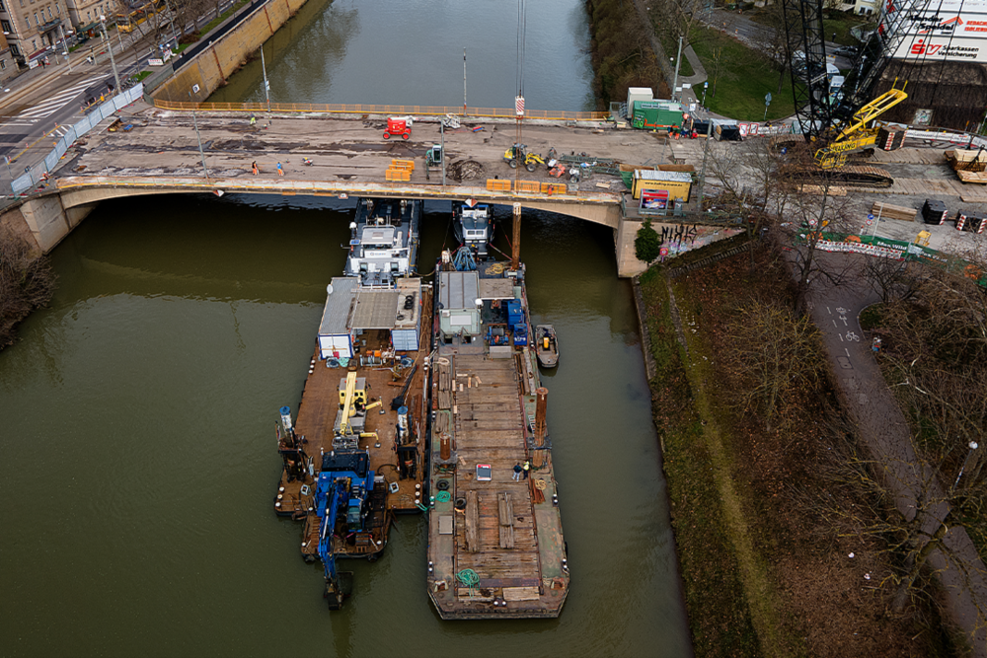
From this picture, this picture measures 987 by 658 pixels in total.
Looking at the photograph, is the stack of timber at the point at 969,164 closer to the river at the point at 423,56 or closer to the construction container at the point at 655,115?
the construction container at the point at 655,115

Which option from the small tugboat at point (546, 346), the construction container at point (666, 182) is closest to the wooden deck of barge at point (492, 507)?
the small tugboat at point (546, 346)

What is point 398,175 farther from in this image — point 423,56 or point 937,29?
point 937,29

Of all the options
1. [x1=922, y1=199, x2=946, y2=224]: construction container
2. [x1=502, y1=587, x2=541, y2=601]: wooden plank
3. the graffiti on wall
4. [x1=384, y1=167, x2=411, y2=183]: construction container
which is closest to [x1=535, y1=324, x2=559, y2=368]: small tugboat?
the graffiti on wall

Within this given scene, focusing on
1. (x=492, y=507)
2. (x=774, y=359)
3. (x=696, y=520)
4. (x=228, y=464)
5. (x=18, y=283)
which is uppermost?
(x=774, y=359)

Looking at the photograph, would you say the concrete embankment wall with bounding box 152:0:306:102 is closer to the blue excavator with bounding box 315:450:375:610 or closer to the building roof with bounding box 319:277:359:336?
the building roof with bounding box 319:277:359:336

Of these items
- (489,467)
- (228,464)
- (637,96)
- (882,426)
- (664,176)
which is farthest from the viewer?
(637,96)

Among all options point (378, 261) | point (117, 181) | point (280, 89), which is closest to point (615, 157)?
point (378, 261)

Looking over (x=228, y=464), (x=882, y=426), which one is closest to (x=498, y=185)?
(x=228, y=464)
